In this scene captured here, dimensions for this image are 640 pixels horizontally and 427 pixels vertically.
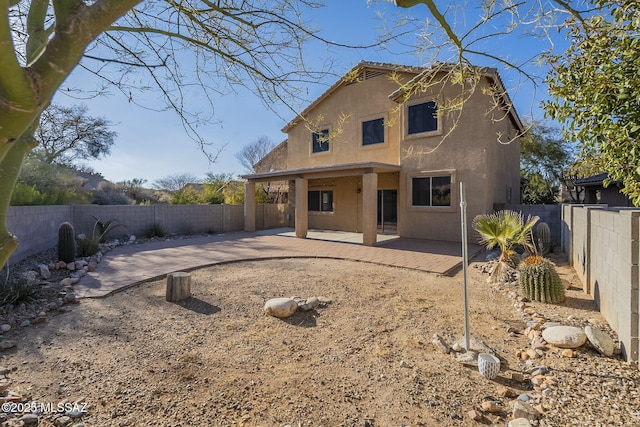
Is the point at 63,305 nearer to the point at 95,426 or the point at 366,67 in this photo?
the point at 95,426

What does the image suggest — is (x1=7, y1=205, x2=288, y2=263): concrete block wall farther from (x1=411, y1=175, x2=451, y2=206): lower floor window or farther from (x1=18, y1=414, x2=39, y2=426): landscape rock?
(x1=411, y1=175, x2=451, y2=206): lower floor window

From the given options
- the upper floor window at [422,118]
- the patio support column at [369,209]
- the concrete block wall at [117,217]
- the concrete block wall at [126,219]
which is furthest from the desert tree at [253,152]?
the patio support column at [369,209]

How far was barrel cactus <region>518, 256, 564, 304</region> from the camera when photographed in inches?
234

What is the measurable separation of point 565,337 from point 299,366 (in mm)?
3488

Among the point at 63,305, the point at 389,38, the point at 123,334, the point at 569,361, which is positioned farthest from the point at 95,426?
the point at 389,38

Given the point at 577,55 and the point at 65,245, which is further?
the point at 65,245

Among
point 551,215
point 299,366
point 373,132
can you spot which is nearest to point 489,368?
point 299,366

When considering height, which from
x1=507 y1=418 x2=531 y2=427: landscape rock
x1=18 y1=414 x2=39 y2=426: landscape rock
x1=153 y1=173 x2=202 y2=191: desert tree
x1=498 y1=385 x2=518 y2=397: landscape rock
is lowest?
x1=498 y1=385 x2=518 y2=397: landscape rock

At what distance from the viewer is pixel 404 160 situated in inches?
561

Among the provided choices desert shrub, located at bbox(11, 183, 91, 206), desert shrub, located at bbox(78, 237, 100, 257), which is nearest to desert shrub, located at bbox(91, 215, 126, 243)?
desert shrub, located at bbox(11, 183, 91, 206)

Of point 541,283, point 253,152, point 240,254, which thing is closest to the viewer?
point 541,283

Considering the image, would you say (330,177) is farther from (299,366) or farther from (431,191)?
(299,366)

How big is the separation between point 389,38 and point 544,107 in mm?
2612

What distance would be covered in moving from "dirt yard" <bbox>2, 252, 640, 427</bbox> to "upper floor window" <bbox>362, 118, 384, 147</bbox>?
10.9 m
